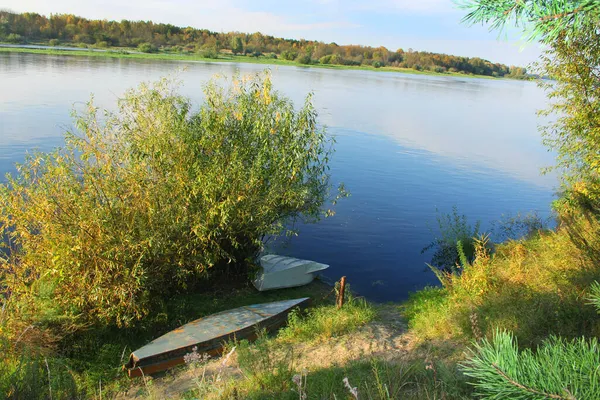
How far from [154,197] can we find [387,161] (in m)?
24.0

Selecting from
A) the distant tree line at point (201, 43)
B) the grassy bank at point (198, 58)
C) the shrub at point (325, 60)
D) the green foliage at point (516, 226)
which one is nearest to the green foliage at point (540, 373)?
the green foliage at point (516, 226)

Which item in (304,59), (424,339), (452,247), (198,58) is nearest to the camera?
(424,339)

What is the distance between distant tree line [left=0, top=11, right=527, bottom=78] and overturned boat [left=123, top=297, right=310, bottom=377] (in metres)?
108

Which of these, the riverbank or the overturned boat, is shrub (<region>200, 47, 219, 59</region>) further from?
the riverbank

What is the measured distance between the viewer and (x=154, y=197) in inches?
A: 509

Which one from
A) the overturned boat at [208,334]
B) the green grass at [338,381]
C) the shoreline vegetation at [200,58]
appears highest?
the shoreline vegetation at [200,58]

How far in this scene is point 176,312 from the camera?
1377 centimetres

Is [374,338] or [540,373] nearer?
[540,373]

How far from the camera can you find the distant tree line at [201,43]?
114 meters

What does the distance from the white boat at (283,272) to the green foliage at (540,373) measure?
13.8 meters

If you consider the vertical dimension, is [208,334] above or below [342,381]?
below

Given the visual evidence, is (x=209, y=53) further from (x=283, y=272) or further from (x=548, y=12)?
(x=548, y=12)

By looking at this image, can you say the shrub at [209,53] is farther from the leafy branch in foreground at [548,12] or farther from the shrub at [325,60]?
the leafy branch in foreground at [548,12]

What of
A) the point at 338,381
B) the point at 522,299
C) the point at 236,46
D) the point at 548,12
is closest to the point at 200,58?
the point at 236,46
